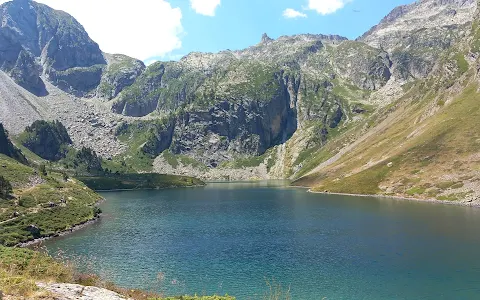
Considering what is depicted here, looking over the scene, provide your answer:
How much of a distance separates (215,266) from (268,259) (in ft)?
34.4

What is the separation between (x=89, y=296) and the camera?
22.0m

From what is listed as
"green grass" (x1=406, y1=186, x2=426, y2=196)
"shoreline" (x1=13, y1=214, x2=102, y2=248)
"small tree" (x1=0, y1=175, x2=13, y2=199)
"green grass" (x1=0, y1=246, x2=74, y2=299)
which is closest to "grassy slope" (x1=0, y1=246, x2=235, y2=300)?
"green grass" (x1=0, y1=246, x2=74, y2=299)

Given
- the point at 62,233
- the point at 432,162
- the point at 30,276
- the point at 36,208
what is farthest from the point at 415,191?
the point at 30,276

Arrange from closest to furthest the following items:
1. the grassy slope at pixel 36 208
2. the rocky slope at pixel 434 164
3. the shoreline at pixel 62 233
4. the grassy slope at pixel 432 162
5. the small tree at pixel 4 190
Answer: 1. the shoreline at pixel 62 233
2. the grassy slope at pixel 36 208
3. the small tree at pixel 4 190
4. the rocky slope at pixel 434 164
5. the grassy slope at pixel 432 162

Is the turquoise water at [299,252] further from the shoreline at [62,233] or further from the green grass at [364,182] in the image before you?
the green grass at [364,182]

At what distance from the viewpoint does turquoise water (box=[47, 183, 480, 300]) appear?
5100cm

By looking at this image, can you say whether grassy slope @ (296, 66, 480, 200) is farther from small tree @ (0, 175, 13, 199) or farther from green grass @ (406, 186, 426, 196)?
small tree @ (0, 175, 13, 199)

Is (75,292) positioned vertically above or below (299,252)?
above

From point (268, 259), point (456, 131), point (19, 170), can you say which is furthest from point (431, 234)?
point (19, 170)

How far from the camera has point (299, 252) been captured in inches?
2803

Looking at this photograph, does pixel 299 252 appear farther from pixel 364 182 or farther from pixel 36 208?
pixel 364 182

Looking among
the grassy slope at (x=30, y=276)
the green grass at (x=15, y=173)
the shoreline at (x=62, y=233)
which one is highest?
the green grass at (x=15, y=173)

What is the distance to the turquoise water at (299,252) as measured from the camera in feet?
167

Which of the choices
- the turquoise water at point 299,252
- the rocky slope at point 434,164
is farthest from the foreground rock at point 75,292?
the rocky slope at point 434,164
